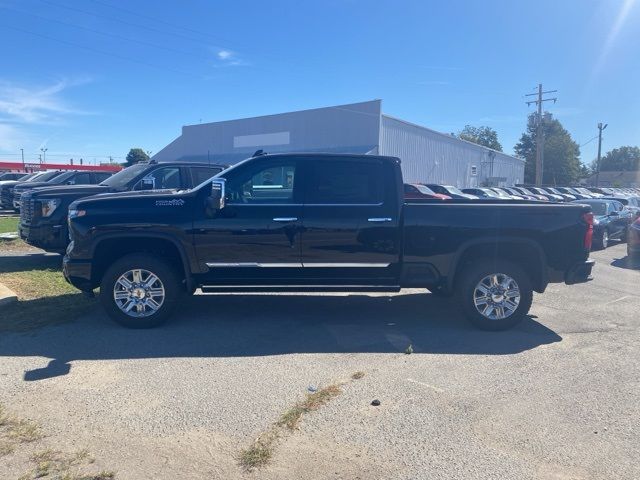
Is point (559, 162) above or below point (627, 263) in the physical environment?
above

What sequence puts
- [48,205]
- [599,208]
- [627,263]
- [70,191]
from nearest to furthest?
[48,205] < [70,191] < [627,263] < [599,208]

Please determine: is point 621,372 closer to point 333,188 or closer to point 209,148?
point 333,188

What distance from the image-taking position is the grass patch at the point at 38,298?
20.8ft

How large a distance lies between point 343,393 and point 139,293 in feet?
9.47

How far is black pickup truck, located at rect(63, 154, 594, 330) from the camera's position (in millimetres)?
6074

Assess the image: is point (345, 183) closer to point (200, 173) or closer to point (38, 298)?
point (38, 298)

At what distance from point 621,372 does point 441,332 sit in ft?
6.23

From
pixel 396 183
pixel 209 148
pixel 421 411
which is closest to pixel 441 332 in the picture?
pixel 396 183

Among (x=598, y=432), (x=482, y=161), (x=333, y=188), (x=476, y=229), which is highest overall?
(x=482, y=161)

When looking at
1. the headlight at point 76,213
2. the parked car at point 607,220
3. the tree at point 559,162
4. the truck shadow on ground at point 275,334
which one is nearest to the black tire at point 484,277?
the truck shadow on ground at point 275,334

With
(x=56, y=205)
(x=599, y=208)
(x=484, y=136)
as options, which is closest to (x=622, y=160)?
(x=484, y=136)

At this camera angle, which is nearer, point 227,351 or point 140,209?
point 227,351

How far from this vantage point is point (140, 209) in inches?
239

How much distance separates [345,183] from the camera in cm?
633
